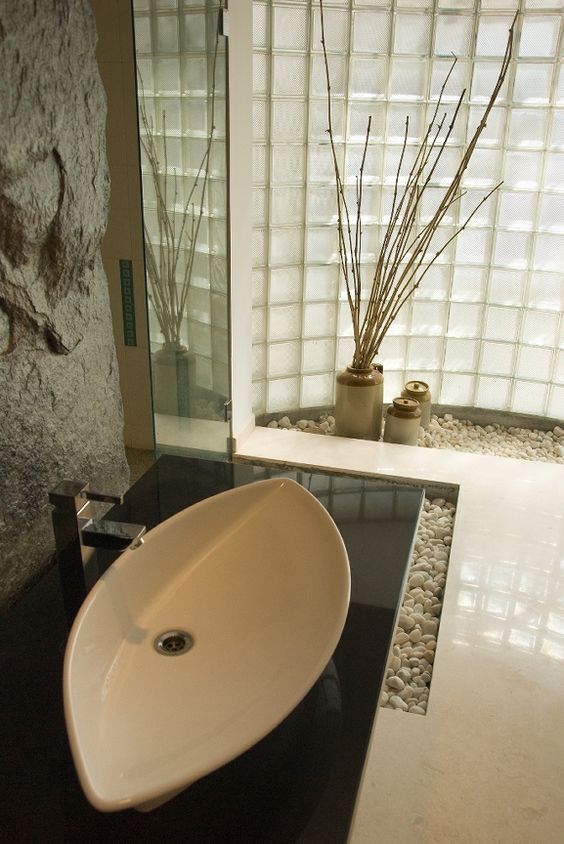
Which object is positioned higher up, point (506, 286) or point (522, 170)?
point (522, 170)

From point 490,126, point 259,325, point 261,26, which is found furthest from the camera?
→ point 259,325

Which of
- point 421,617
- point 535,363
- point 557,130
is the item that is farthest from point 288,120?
point 421,617

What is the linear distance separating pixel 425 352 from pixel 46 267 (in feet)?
7.69

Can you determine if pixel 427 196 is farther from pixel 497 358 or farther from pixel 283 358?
pixel 283 358

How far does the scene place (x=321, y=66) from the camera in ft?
9.04

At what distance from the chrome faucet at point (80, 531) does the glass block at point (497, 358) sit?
2444mm

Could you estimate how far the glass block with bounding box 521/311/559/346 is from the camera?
307cm

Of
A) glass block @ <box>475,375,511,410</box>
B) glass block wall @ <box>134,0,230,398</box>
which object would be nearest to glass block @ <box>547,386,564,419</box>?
glass block @ <box>475,375,511,410</box>

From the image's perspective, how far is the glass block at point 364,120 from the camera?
2.83m

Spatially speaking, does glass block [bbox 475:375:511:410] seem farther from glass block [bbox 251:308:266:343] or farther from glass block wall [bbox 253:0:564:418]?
glass block [bbox 251:308:266:343]

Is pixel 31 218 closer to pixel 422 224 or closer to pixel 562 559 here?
pixel 562 559

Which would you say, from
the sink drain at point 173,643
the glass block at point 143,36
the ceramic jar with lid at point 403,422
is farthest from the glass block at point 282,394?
the sink drain at point 173,643

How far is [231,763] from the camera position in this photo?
912mm

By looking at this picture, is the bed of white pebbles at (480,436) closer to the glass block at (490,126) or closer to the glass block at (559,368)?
the glass block at (559,368)
